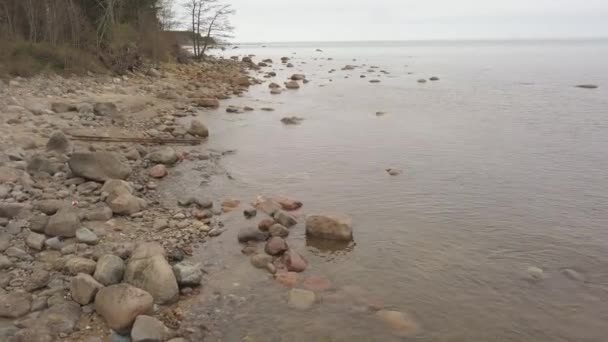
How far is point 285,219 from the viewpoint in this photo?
1048 centimetres

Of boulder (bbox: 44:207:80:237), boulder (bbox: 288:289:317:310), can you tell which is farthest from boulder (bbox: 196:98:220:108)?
boulder (bbox: 288:289:317:310)

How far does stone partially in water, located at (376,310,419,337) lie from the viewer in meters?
6.91

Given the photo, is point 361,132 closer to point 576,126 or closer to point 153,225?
point 576,126

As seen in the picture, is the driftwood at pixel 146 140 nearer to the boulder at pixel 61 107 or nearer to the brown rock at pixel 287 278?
the boulder at pixel 61 107

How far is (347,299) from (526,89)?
122 ft

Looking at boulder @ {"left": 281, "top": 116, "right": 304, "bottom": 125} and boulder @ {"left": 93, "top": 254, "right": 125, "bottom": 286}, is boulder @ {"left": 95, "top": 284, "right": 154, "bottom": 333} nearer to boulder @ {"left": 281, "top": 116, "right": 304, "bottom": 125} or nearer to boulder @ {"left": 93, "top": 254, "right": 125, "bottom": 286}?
boulder @ {"left": 93, "top": 254, "right": 125, "bottom": 286}

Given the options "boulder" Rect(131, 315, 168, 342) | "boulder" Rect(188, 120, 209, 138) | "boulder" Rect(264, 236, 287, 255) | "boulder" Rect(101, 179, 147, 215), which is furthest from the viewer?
"boulder" Rect(188, 120, 209, 138)

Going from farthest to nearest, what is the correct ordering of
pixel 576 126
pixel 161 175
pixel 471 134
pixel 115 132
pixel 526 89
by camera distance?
pixel 526 89 → pixel 576 126 → pixel 471 134 → pixel 115 132 → pixel 161 175

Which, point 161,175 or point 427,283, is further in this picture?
point 161,175

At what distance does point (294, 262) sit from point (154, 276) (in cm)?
260

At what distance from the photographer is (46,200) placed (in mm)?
9656

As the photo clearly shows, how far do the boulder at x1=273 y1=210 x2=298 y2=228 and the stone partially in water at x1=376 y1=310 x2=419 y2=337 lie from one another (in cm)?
363

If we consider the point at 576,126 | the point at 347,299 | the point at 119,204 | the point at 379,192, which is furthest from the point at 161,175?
the point at 576,126

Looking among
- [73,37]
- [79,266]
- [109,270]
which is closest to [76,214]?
[79,266]
